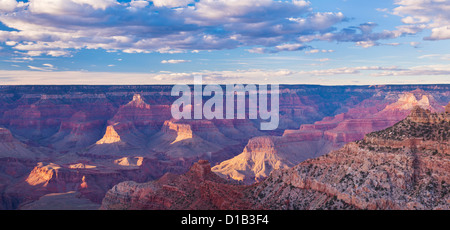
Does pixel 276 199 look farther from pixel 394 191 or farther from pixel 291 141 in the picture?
pixel 291 141

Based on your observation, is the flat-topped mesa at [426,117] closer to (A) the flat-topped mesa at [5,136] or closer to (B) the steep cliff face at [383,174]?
(B) the steep cliff face at [383,174]

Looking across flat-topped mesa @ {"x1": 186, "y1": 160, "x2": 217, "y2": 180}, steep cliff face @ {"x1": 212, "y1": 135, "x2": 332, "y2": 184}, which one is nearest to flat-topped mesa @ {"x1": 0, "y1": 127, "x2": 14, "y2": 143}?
steep cliff face @ {"x1": 212, "y1": 135, "x2": 332, "y2": 184}

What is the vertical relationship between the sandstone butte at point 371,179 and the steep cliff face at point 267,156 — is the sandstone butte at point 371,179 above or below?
above

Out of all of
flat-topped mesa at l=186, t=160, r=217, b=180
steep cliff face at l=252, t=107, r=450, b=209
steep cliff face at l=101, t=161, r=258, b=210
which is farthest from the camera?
flat-topped mesa at l=186, t=160, r=217, b=180

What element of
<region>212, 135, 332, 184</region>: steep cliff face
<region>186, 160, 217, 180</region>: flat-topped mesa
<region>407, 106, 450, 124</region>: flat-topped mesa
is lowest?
<region>212, 135, 332, 184</region>: steep cliff face

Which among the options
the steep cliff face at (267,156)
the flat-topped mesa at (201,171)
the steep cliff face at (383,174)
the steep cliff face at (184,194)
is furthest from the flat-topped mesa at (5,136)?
the steep cliff face at (383,174)

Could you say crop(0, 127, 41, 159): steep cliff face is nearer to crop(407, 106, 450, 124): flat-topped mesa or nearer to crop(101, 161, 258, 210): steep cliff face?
crop(101, 161, 258, 210): steep cliff face
